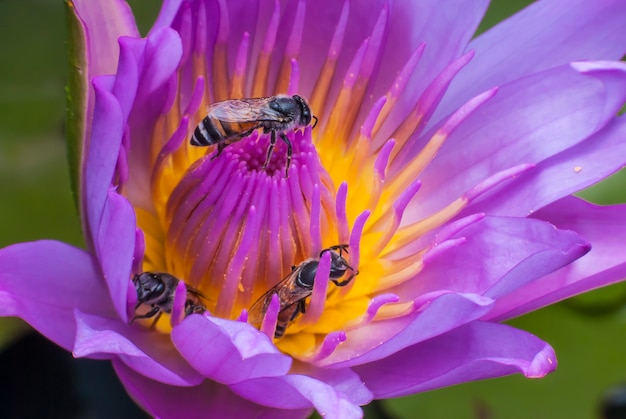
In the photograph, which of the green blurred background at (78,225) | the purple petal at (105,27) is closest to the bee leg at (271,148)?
the purple petal at (105,27)

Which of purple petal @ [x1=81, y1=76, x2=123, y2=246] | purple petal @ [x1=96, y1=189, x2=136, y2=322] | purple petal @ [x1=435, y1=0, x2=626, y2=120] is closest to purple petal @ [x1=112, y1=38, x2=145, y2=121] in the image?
purple petal @ [x1=81, y1=76, x2=123, y2=246]

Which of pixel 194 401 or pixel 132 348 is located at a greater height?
pixel 132 348

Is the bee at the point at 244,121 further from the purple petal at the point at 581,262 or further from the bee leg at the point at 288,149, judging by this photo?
the purple petal at the point at 581,262

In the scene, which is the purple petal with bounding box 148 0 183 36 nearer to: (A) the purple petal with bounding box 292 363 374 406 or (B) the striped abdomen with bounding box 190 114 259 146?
(B) the striped abdomen with bounding box 190 114 259 146

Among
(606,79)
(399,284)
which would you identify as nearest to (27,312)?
(399,284)

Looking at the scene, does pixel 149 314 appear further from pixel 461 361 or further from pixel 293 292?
pixel 461 361

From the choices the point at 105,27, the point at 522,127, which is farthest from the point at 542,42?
the point at 105,27
